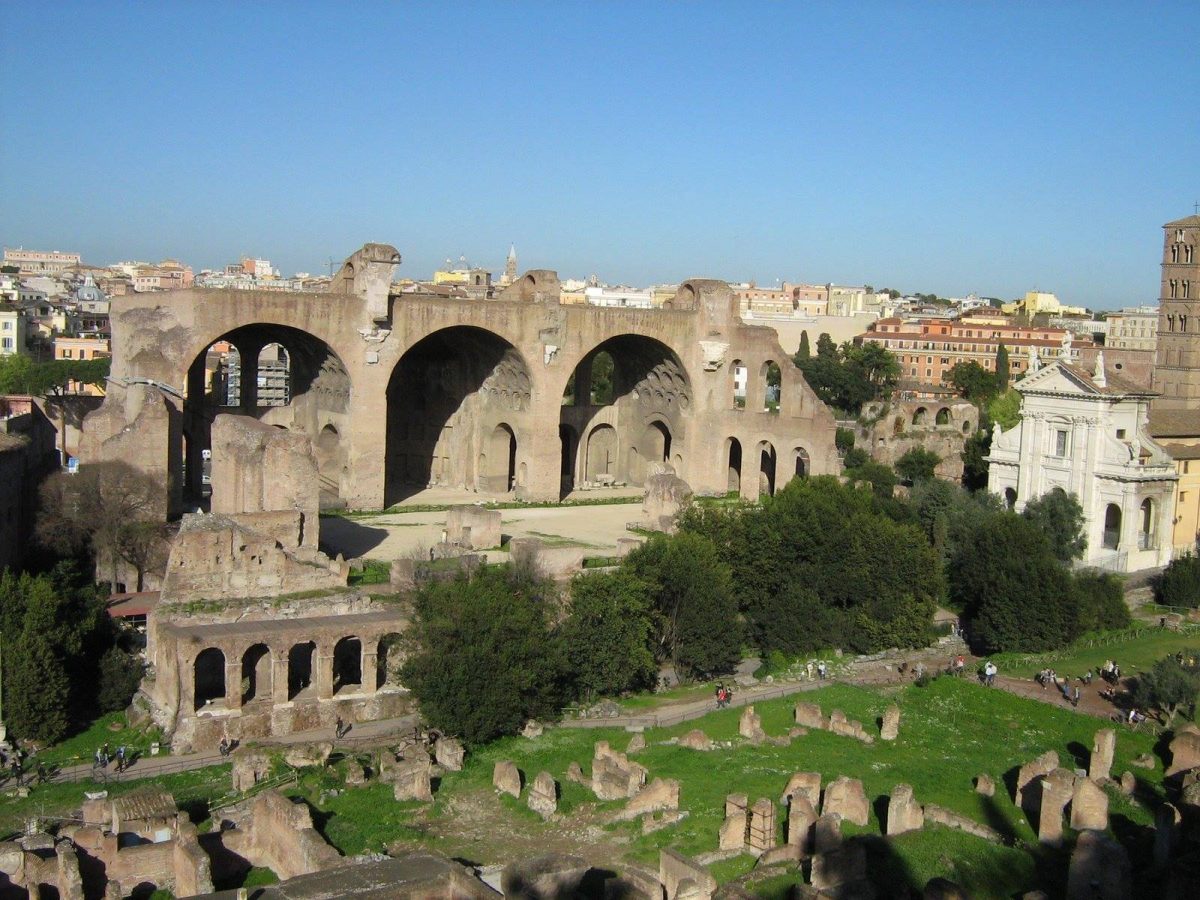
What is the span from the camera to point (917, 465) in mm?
47469

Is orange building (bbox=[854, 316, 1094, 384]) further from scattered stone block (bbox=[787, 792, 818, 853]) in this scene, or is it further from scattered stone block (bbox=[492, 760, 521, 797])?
scattered stone block (bbox=[787, 792, 818, 853])

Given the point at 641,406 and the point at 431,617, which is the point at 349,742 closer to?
the point at 431,617

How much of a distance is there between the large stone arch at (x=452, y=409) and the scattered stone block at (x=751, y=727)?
18.6 m

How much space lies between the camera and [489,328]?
3894cm

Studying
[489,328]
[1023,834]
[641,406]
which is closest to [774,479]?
[641,406]

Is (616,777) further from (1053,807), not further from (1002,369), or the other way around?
(1002,369)

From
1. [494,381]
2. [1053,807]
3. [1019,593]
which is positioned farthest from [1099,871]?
[494,381]

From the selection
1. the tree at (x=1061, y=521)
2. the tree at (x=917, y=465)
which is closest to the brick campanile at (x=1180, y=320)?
the tree at (x=917, y=465)

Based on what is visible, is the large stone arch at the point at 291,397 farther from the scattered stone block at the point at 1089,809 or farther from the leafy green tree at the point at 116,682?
the scattered stone block at the point at 1089,809

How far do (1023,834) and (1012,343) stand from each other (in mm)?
61374

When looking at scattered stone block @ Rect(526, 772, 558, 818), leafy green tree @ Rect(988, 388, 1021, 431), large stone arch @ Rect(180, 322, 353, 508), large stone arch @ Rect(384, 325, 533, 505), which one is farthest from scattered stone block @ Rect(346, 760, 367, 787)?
leafy green tree @ Rect(988, 388, 1021, 431)

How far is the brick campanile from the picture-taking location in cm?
4262

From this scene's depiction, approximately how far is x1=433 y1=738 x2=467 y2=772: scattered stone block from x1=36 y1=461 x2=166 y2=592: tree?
32.4 feet

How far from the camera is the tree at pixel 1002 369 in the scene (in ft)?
216
